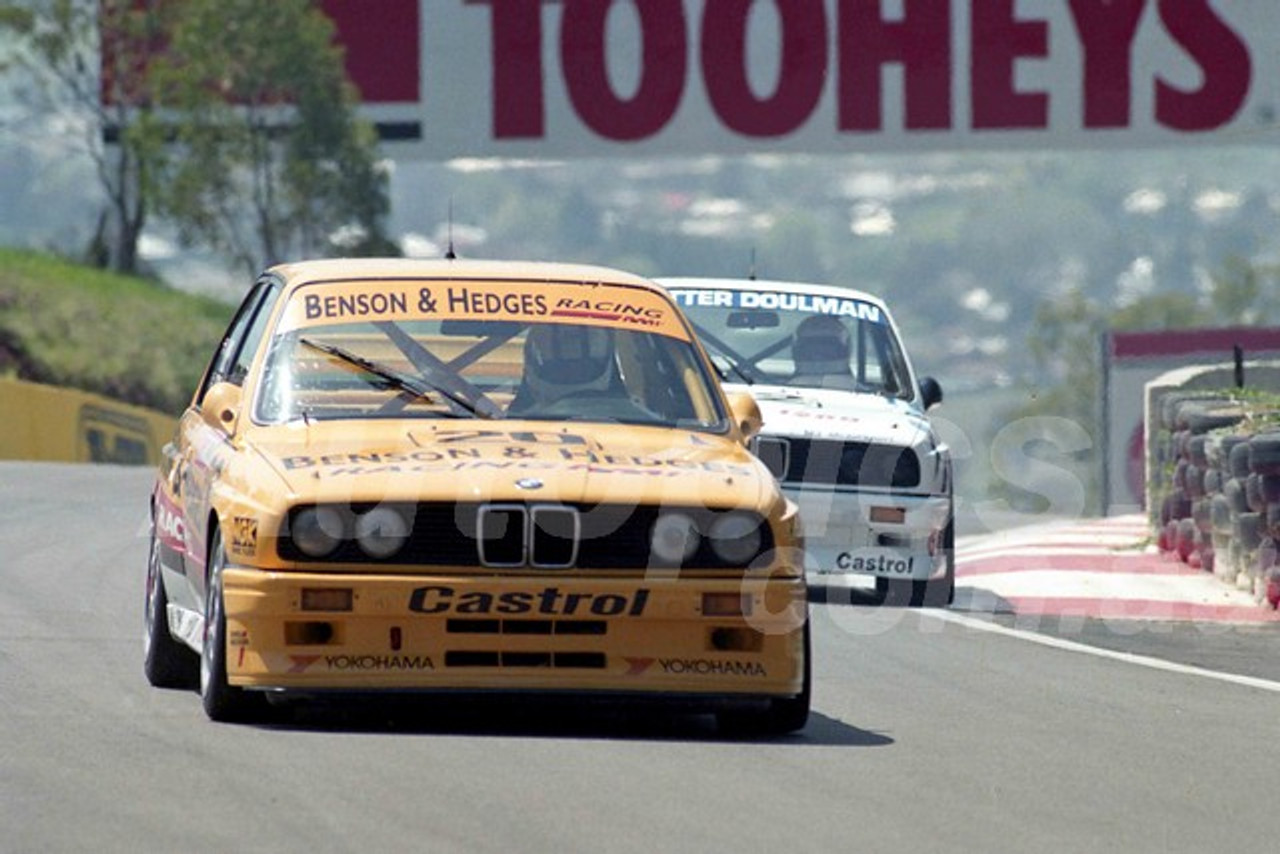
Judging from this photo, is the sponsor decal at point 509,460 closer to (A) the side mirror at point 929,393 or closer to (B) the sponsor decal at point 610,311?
(B) the sponsor decal at point 610,311

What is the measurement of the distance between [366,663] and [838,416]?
6.17 metres

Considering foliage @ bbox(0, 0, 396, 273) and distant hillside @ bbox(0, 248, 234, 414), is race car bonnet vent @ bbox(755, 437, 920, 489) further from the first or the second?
foliage @ bbox(0, 0, 396, 273)

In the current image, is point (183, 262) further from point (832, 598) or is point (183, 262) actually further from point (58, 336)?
point (832, 598)

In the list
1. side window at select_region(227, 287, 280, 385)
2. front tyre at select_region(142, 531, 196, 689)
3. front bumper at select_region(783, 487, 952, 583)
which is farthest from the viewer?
front bumper at select_region(783, 487, 952, 583)

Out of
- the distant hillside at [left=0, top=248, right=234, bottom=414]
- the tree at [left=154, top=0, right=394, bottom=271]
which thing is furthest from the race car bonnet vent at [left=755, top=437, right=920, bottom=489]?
the tree at [left=154, top=0, right=394, bottom=271]

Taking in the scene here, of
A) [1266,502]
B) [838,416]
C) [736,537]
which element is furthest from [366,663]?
[1266,502]

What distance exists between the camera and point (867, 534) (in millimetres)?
13406

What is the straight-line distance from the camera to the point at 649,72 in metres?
41.3

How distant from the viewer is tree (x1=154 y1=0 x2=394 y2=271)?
38875 mm

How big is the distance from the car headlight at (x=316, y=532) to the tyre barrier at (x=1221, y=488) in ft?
20.6

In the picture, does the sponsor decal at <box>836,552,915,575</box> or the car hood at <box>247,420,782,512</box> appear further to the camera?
the sponsor decal at <box>836,552,915,575</box>

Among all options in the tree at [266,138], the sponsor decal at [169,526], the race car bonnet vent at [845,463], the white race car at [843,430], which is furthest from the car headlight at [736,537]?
the tree at [266,138]

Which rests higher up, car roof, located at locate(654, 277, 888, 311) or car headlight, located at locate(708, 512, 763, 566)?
car roof, located at locate(654, 277, 888, 311)

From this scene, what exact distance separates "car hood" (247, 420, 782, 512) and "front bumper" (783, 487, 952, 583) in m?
4.73
